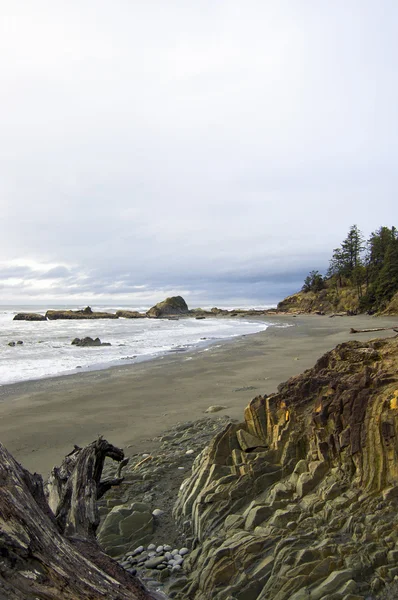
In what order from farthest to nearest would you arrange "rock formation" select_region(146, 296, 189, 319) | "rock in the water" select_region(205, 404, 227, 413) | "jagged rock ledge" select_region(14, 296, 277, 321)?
"rock formation" select_region(146, 296, 189, 319)
"jagged rock ledge" select_region(14, 296, 277, 321)
"rock in the water" select_region(205, 404, 227, 413)

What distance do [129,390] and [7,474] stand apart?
8.86 m

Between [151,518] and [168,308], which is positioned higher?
[168,308]

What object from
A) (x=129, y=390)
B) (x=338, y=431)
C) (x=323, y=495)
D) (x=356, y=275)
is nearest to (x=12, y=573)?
(x=323, y=495)

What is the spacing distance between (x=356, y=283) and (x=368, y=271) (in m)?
5.02

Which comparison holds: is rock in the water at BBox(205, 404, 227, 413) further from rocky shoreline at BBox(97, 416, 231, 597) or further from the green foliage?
the green foliage

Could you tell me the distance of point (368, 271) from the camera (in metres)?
55.6

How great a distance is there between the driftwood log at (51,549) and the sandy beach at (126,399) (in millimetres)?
3544

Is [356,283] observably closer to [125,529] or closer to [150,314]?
[150,314]

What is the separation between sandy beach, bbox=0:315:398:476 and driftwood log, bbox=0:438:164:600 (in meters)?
3.54

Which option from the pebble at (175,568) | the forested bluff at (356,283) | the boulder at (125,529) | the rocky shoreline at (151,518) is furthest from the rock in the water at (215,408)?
the forested bluff at (356,283)

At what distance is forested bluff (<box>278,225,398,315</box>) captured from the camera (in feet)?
151

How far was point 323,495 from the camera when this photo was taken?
A: 334 cm

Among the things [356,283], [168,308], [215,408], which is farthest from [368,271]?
[215,408]

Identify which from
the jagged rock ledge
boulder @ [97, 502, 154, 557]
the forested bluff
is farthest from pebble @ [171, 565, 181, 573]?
Answer: the jagged rock ledge
